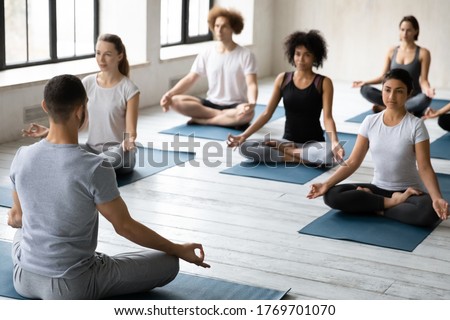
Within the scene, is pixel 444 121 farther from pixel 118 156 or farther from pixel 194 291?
pixel 194 291

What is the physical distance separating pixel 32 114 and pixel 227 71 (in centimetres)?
149

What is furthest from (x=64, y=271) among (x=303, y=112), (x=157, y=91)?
(x=157, y=91)

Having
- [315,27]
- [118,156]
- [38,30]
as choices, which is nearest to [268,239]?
[118,156]

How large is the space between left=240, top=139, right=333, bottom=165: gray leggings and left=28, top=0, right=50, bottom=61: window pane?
83.0 inches

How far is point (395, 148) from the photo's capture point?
393 centimetres

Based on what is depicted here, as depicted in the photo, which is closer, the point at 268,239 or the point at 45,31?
the point at 268,239

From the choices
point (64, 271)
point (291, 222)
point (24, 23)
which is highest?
point (24, 23)

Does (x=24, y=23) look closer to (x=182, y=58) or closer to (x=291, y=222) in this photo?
(x=182, y=58)

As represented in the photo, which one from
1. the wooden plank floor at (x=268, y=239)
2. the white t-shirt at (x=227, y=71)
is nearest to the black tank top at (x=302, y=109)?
the wooden plank floor at (x=268, y=239)

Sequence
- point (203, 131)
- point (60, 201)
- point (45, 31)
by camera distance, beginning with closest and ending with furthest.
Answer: point (60, 201) → point (203, 131) → point (45, 31)

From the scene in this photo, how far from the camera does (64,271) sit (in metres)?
2.73

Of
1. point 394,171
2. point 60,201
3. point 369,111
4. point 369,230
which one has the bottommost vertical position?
point 369,111
